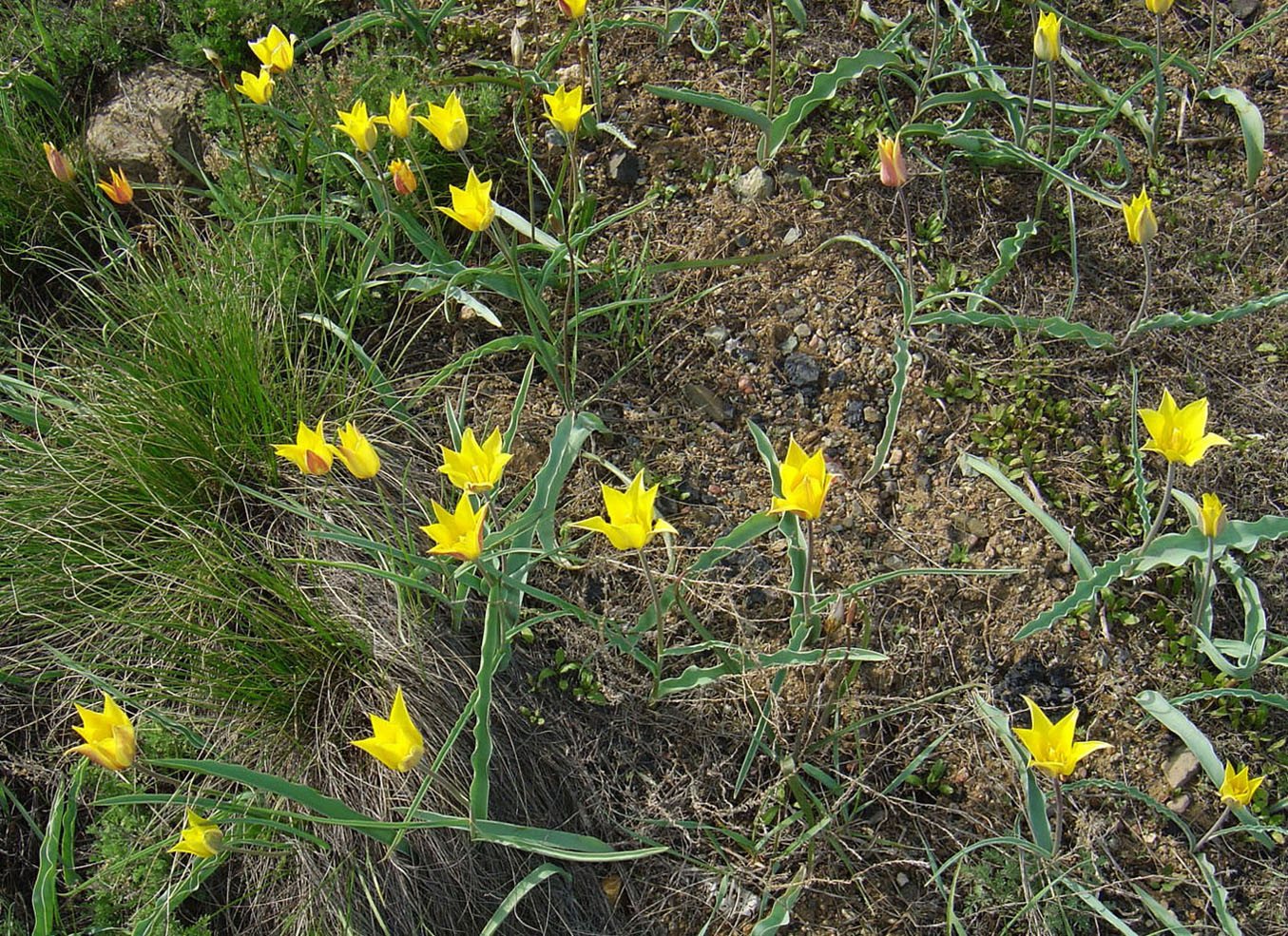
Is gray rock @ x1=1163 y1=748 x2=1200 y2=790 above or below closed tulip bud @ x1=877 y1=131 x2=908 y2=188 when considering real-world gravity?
below

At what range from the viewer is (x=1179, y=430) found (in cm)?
164

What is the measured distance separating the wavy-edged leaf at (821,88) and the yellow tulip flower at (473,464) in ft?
3.46

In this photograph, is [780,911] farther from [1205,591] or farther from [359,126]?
[359,126]

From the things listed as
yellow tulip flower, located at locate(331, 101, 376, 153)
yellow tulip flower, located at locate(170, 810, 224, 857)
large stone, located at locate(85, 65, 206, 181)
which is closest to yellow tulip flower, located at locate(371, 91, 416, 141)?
yellow tulip flower, located at locate(331, 101, 376, 153)

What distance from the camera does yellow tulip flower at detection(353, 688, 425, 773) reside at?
1.40m

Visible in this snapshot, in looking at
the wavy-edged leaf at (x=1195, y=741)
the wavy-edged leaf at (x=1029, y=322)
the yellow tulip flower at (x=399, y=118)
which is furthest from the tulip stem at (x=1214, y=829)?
the yellow tulip flower at (x=399, y=118)

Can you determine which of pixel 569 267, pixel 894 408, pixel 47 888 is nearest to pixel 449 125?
pixel 569 267

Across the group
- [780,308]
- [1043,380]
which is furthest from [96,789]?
[1043,380]

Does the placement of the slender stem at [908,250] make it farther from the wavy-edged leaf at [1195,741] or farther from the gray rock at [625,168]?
the wavy-edged leaf at [1195,741]

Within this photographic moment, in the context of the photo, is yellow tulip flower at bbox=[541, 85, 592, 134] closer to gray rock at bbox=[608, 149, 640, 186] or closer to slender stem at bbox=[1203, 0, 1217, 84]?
gray rock at bbox=[608, 149, 640, 186]

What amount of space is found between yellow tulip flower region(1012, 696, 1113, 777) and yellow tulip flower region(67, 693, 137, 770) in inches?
48.5

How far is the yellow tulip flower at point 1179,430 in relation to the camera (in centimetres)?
161

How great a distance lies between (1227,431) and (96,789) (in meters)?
2.14

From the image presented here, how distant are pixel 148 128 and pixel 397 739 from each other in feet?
6.36
